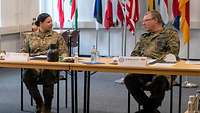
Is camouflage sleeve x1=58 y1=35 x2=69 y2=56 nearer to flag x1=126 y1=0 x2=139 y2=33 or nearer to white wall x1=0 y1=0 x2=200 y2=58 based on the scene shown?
flag x1=126 y1=0 x2=139 y2=33

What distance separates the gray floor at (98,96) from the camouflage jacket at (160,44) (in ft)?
2.70

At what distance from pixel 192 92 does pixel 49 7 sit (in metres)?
4.02

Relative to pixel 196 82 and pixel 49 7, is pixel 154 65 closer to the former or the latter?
pixel 196 82

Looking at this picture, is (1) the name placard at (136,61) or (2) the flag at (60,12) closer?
(1) the name placard at (136,61)

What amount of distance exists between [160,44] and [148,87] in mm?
444

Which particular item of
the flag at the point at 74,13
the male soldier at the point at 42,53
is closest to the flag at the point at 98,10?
the flag at the point at 74,13

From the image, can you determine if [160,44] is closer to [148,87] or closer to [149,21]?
[149,21]

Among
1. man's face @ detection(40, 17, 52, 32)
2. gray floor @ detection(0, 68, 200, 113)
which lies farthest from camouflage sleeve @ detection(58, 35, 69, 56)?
gray floor @ detection(0, 68, 200, 113)

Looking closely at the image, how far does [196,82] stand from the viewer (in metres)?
5.92

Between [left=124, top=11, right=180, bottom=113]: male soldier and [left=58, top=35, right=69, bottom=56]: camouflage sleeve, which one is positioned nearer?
[left=124, top=11, right=180, bottom=113]: male soldier

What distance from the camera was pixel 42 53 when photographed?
403 cm

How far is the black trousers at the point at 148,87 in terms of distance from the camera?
3.47 m

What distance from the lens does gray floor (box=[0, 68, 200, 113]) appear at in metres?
4.32

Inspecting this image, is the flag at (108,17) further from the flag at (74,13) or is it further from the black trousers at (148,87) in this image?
the black trousers at (148,87)
